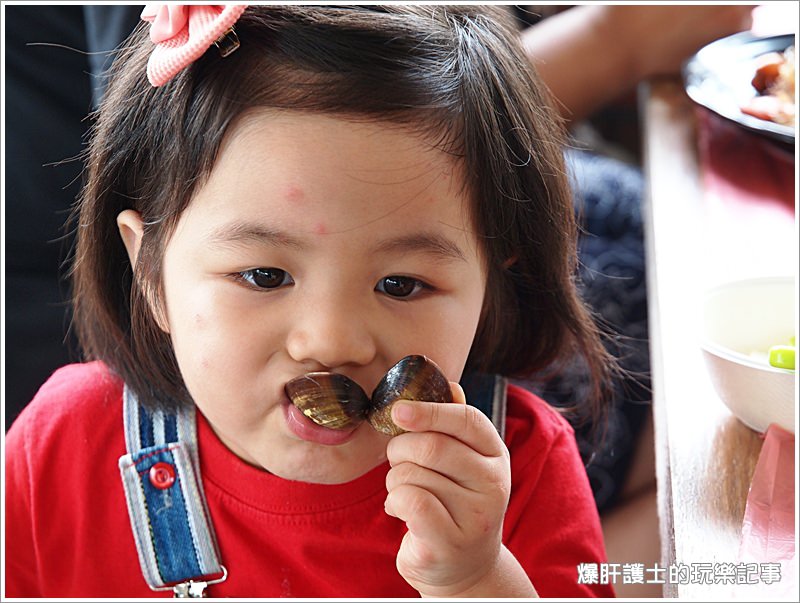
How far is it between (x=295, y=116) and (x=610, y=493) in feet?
2.21

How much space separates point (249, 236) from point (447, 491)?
22 cm

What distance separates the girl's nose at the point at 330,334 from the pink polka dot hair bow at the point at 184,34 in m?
0.19

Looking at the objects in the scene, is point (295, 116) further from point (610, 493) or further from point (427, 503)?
point (610, 493)

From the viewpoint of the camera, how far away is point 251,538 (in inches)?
33.0

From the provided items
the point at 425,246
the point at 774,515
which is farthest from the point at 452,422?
the point at 774,515

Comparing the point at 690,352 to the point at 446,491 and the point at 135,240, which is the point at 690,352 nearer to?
the point at 446,491

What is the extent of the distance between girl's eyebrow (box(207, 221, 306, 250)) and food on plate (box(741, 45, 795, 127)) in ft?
2.61

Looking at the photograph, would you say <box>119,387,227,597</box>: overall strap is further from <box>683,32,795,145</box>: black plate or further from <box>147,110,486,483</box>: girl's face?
<box>683,32,795,145</box>: black plate

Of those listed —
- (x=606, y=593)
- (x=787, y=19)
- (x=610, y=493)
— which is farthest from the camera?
(x=787, y=19)

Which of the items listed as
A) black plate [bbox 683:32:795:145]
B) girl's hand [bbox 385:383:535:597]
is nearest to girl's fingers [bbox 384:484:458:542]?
girl's hand [bbox 385:383:535:597]

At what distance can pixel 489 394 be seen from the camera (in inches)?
33.6

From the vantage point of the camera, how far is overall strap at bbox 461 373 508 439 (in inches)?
32.6

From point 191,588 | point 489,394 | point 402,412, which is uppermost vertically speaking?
point 402,412

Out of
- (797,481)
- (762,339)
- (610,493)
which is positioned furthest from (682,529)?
(610,493)
